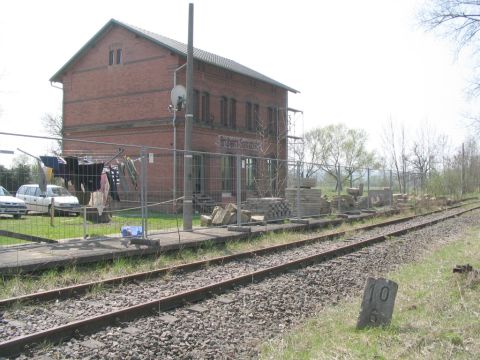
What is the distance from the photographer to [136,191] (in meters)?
11.6

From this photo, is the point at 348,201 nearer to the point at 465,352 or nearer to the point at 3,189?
the point at 3,189

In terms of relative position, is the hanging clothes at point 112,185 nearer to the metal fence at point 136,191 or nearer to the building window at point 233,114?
the metal fence at point 136,191

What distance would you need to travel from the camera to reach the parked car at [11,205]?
8.27 m

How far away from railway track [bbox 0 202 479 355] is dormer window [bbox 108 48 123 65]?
23208mm

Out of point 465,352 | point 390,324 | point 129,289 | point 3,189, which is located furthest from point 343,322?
point 3,189

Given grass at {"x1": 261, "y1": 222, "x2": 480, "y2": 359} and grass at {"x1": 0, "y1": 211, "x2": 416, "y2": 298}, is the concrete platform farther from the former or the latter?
grass at {"x1": 261, "y1": 222, "x2": 480, "y2": 359}

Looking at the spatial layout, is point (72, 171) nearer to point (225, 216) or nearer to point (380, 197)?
point (225, 216)

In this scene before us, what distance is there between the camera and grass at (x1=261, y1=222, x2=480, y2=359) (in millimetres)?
4520

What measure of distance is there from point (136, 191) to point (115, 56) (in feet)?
70.8

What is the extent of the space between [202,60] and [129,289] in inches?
901

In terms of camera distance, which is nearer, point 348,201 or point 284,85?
point 348,201

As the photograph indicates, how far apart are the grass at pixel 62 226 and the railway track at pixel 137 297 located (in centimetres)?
294

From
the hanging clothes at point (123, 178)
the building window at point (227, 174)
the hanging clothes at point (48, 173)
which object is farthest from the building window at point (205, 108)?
the hanging clothes at point (48, 173)

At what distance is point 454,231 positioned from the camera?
16.2 meters
